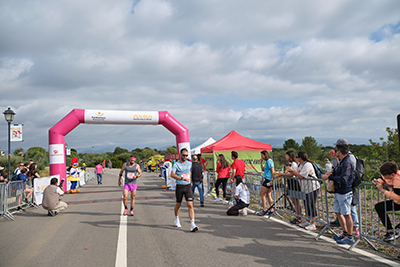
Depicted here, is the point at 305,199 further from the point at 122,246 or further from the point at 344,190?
the point at 122,246

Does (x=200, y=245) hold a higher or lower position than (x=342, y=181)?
lower

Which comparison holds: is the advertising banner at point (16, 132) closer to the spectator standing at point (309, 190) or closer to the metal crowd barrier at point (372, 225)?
the spectator standing at point (309, 190)

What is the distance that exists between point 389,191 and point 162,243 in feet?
13.9

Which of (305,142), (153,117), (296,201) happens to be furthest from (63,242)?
(305,142)

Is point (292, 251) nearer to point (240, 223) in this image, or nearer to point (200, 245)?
point (200, 245)

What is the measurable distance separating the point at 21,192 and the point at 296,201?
9.95m

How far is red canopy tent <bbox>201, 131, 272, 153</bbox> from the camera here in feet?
58.3

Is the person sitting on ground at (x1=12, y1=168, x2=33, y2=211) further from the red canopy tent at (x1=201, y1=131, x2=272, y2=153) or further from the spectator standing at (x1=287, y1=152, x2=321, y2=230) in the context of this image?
the spectator standing at (x1=287, y1=152, x2=321, y2=230)

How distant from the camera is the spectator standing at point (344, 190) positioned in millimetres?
5434

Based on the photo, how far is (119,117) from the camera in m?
18.6

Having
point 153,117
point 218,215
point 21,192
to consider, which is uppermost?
point 153,117

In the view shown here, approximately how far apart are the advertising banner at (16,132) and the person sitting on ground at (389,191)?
18261 mm

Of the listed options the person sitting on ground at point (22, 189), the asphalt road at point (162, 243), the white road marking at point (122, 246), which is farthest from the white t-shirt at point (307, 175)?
the person sitting on ground at point (22, 189)

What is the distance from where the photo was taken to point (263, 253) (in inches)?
197
